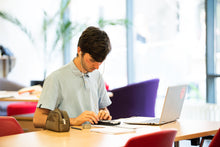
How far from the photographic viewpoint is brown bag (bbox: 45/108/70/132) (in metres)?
2.23

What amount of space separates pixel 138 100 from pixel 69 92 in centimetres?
182

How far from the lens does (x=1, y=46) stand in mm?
5781

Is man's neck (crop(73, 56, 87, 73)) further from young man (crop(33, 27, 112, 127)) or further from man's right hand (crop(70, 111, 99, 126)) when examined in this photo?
man's right hand (crop(70, 111, 99, 126))

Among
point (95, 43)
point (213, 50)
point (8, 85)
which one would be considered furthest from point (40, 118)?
point (213, 50)

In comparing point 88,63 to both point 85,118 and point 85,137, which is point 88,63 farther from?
point 85,137

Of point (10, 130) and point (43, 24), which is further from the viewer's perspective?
point (43, 24)

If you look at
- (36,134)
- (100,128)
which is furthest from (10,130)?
(100,128)

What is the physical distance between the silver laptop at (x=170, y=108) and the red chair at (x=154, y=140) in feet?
1.96

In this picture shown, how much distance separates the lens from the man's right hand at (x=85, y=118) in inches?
94.0

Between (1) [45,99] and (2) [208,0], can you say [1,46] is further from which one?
(1) [45,99]

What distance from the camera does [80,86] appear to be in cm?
265

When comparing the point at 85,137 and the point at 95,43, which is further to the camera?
the point at 95,43

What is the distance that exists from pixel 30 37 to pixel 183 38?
2.59 m

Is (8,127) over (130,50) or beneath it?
beneath
